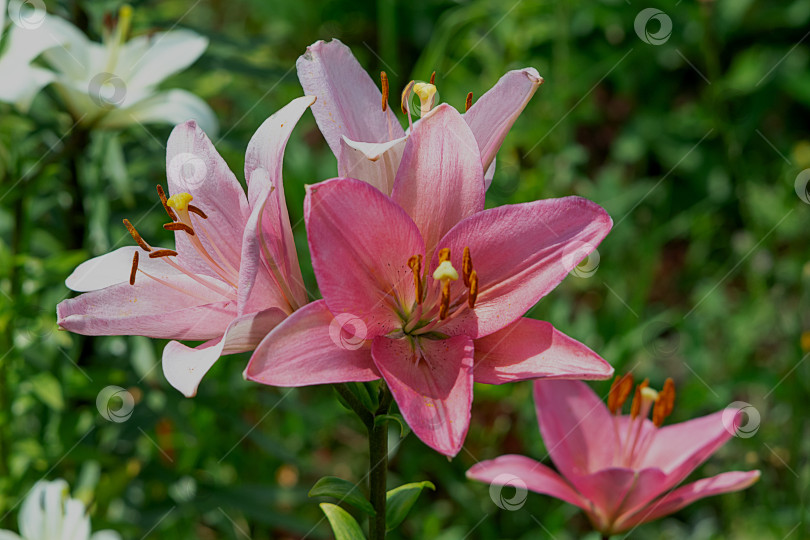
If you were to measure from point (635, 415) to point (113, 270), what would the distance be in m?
0.51

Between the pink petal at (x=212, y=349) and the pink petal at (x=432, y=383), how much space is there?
0.08m

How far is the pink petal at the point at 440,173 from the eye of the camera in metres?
0.64

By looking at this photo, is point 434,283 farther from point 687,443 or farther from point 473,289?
point 687,443

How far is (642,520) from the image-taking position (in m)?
0.82

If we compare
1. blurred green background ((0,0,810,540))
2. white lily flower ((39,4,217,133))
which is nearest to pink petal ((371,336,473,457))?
blurred green background ((0,0,810,540))

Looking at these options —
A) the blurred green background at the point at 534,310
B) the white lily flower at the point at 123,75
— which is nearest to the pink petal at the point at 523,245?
the blurred green background at the point at 534,310

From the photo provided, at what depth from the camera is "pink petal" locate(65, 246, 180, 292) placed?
68 cm

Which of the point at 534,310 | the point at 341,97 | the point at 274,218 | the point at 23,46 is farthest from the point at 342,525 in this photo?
the point at 534,310

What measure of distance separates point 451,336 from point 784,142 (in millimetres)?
1992

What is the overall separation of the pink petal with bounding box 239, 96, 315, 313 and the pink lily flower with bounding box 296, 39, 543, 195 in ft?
0.15

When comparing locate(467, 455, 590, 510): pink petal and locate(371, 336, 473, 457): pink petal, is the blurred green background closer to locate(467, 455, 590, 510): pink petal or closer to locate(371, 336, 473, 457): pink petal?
locate(467, 455, 590, 510): pink petal

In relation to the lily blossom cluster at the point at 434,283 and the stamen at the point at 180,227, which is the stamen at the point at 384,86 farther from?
the stamen at the point at 180,227

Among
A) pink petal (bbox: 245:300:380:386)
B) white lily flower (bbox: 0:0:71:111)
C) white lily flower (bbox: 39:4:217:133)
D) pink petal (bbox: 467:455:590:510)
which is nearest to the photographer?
pink petal (bbox: 245:300:380:386)

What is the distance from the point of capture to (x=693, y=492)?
2.59 feet
